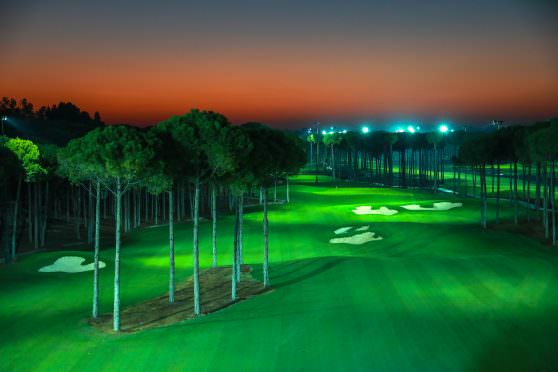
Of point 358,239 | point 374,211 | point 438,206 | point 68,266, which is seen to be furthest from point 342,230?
point 68,266

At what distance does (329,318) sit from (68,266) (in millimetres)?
23510

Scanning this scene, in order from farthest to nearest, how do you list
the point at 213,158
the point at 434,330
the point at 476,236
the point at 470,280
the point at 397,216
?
the point at 397,216, the point at 476,236, the point at 470,280, the point at 213,158, the point at 434,330

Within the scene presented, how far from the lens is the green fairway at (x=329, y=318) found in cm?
1847

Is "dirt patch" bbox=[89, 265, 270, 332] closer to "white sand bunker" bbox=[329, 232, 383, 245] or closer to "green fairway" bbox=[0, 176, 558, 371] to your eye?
"green fairway" bbox=[0, 176, 558, 371]

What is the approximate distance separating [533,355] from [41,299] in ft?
77.2

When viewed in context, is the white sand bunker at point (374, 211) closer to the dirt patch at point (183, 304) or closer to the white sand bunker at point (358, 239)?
the white sand bunker at point (358, 239)

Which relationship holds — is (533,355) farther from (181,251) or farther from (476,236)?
(181,251)

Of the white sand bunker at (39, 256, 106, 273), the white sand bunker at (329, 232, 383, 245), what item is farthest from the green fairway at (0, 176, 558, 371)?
the white sand bunker at (329, 232, 383, 245)

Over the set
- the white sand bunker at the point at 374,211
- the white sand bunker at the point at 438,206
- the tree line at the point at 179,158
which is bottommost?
the white sand bunker at the point at 374,211

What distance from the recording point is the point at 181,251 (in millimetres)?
47562

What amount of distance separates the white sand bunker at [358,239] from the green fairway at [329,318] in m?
6.06

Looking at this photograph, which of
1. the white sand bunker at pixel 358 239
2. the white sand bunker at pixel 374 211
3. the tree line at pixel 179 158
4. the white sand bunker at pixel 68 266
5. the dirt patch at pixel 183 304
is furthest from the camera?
the white sand bunker at pixel 374 211

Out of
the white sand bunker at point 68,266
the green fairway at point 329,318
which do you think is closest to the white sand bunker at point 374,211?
the green fairway at point 329,318

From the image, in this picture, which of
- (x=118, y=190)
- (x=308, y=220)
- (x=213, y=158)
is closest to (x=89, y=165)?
(x=118, y=190)
